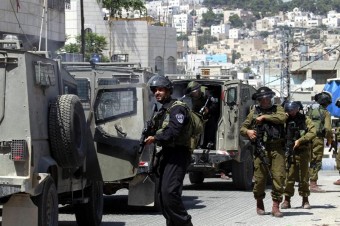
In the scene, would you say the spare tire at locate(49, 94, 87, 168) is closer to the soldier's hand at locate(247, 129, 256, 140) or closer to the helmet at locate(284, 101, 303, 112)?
the soldier's hand at locate(247, 129, 256, 140)

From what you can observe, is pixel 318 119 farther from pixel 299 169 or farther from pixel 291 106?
pixel 291 106

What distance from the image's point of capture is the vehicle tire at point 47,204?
33.5 ft

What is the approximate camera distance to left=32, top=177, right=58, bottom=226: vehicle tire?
10211mm

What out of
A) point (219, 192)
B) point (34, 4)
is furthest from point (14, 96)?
point (34, 4)

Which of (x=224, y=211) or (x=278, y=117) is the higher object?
(x=278, y=117)

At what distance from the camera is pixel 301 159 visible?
1538 centimetres

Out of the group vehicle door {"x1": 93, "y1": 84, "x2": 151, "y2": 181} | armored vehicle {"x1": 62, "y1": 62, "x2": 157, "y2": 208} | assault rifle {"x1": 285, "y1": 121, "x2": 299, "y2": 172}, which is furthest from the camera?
assault rifle {"x1": 285, "y1": 121, "x2": 299, "y2": 172}

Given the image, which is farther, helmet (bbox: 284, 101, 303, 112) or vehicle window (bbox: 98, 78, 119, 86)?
vehicle window (bbox: 98, 78, 119, 86)

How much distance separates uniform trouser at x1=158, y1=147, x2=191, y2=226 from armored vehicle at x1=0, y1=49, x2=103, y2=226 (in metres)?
1.22

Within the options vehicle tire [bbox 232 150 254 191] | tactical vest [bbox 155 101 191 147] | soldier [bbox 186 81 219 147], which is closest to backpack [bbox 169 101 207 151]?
tactical vest [bbox 155 101 191 147]

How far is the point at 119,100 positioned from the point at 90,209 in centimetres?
272

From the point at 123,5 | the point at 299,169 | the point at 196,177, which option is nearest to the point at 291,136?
the point at 299,169

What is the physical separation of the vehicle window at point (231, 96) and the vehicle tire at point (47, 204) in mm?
9654

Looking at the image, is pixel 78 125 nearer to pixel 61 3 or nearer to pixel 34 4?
pixel 34 4
